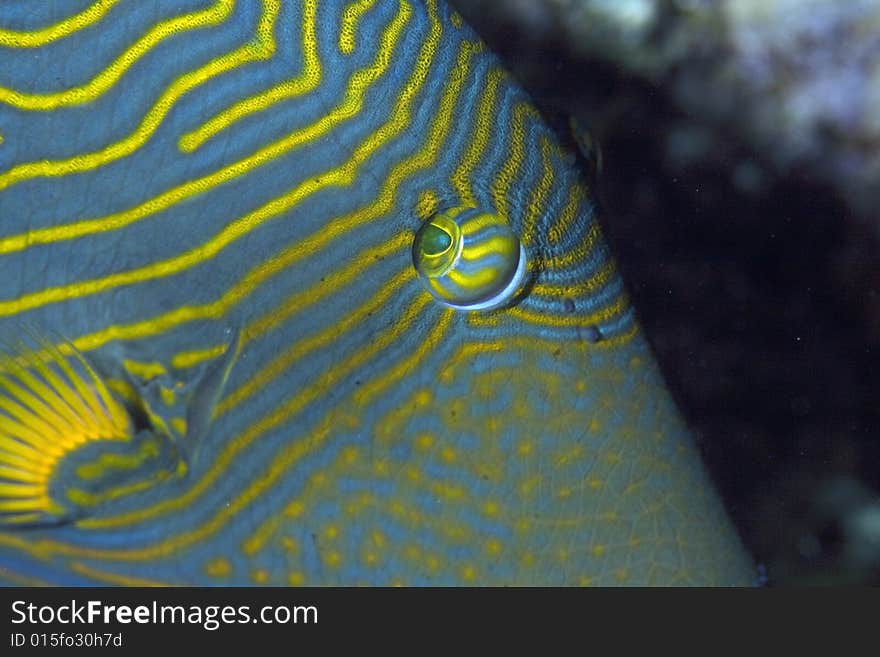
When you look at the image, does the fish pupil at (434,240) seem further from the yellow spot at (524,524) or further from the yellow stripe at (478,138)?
the yellow spot at (524,524)

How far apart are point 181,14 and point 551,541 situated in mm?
1415

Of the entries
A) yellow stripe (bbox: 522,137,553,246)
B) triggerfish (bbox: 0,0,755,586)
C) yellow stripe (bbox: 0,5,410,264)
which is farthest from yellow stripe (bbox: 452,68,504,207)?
yellow stripe (bbox: 0,5,410,264)

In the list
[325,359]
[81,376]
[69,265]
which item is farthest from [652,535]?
[69,265]

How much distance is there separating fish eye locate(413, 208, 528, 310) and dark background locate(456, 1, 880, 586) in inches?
58.8

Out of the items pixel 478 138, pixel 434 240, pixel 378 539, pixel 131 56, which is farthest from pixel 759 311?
pixel 131 56

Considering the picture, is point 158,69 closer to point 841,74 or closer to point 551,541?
point 551,541

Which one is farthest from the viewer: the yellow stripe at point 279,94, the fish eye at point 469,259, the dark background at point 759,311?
the dark background at point 759,311

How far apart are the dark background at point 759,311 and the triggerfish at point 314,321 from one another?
143cm

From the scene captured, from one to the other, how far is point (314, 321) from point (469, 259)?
1.20 ft

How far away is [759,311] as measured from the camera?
362 centimetres

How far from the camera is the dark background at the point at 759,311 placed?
11.3ft

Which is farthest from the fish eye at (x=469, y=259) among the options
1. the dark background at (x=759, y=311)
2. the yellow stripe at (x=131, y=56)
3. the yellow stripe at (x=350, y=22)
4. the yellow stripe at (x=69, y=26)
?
the dark background at (x=759, y=311)

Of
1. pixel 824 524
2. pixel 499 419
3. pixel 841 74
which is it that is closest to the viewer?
pixel 499 419

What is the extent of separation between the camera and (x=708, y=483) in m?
2.06
